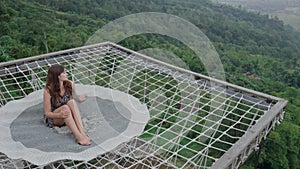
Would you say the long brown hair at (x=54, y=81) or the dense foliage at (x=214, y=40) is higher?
the long brown hair at (x=54, y=81)

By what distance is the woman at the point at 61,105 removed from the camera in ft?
6.22

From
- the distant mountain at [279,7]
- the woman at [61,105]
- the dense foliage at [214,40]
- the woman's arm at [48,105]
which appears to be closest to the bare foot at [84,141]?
the woman at [61,105]

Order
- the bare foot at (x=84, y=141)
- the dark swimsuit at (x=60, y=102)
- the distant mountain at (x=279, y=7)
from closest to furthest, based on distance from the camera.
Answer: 1. the bare foot at (x=84, y=141)
2. the dark swimsuit at (x=60, y=102)
3. the distant mountain at (x=279, y=7)

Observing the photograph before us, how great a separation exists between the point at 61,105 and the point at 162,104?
844mm

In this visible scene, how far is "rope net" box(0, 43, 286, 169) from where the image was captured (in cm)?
202

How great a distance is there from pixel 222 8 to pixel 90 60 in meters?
28.2

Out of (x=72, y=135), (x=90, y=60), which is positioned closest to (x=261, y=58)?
(x=90, y=60)

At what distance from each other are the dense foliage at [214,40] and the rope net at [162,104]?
7.99 feet

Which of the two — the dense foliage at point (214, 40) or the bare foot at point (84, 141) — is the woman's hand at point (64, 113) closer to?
the bare foot at point (84, 141)

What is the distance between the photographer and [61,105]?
79.1 inches

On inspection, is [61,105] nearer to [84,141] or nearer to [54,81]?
[54,81]

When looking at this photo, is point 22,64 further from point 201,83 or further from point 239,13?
point 239,13

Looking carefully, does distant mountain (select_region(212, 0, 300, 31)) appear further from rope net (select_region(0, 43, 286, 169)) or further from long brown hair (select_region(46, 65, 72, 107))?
long brown hair (select_region(46, 65, 72, 107))

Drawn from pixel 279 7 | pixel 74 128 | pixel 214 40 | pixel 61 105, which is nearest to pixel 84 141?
pixel 74 128
